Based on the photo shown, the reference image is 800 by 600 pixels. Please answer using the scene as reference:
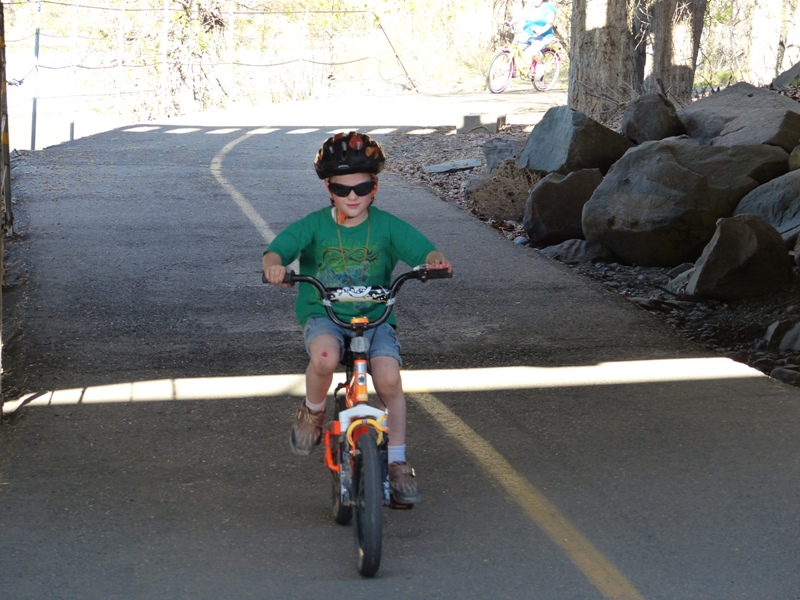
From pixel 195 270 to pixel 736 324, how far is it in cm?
472

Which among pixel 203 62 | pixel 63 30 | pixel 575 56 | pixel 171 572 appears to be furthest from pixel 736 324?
pixel 63 30

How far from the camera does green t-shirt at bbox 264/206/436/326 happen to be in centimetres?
471

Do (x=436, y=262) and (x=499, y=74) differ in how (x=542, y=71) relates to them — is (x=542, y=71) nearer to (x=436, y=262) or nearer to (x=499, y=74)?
(x=499, y=74)

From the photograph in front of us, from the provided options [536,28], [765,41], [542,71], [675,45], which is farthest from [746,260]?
[542,71]

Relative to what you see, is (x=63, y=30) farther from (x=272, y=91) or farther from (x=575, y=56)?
(x=575, y=56)

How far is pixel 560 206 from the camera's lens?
1184 cm

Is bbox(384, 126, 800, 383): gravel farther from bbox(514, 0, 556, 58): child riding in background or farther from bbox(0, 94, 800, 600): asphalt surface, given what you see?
bbox(514, 0, 556, 58): child riding in background

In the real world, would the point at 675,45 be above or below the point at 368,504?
above

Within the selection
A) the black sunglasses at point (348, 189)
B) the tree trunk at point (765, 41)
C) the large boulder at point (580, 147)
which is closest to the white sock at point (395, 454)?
the black sunglasses at point (348, 189)

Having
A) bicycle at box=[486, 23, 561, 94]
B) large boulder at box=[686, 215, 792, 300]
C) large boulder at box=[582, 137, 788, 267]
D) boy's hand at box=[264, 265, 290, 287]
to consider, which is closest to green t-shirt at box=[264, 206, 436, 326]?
boy's hand at box=[264, 265, 290, 287]

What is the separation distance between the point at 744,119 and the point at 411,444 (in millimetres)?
7682

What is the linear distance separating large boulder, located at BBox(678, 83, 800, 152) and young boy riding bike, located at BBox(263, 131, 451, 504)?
290 inches

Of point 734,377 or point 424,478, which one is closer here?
point 424,478

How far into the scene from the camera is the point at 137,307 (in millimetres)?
8891
